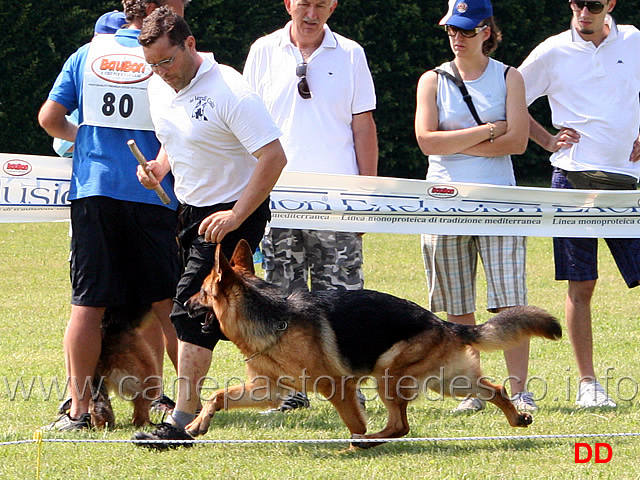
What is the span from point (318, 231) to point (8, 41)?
49.3 feet

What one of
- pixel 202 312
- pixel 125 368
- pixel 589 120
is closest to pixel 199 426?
pixel 202 312

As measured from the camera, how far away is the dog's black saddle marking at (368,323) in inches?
192

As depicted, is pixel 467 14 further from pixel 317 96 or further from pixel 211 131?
pixel 211 131

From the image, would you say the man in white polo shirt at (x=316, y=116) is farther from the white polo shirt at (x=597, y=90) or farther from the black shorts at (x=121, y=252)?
the white polo shirt at (x=597, y=90)

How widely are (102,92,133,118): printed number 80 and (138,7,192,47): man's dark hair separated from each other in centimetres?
61

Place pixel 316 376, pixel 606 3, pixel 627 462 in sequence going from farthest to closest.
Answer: pixel 606 3 → pixel 316 376 → pixel 627 462

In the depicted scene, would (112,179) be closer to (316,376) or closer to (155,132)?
(155,132)

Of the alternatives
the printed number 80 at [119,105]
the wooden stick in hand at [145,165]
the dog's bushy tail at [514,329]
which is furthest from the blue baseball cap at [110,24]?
the dog's bushy tail at [514,329]

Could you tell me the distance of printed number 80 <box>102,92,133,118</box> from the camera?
16.9 feet

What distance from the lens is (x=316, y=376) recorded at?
478 cm

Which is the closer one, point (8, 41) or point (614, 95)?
point (614, 95)

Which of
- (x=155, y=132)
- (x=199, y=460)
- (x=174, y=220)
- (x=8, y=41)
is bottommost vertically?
(x=199, y=460)

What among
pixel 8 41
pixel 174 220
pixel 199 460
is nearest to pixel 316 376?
pixel 199 460

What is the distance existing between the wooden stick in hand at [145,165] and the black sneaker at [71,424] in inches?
47.9
